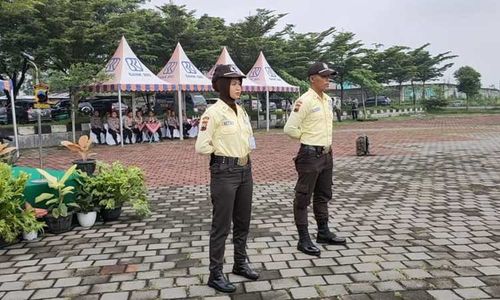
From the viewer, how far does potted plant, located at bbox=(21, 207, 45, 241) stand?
456cm

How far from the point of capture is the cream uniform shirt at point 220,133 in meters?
3.39

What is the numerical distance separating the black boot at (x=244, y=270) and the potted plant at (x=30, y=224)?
2.23 m

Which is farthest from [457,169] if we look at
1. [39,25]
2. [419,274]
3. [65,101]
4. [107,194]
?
[65,101]

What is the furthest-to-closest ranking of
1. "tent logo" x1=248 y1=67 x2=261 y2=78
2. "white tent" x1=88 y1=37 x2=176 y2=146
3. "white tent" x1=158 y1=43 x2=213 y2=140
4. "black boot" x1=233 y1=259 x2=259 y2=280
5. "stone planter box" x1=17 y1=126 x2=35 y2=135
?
"tent logo" x1=248 y1=67 x2=261 y2=78
"white tent" x1=158 y1=43 x2=213 y2=140
"stone planter box" x1=17 y1=126 x2=35 y2=135
"white tent" x1=88 y1=37 x2=176 y2=146
"black boot" x1=233 y1=259 x2=259 y2=280

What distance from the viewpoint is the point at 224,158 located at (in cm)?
341

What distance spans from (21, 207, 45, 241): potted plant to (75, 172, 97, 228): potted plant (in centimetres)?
56

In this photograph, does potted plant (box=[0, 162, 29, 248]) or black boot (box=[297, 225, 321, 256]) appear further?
potted plant (box=[0, 162, 29, 248])

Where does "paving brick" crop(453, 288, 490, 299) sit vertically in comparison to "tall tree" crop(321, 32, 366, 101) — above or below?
below

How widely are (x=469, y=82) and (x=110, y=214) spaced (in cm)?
4581

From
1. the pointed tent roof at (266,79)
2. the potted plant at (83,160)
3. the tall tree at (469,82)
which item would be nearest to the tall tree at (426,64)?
the tall tree at (469,82)

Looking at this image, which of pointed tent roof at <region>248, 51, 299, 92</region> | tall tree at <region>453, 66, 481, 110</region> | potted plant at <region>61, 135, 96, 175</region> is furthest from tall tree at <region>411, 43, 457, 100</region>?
potted plant at <region>61, 135, 96, 175</region>

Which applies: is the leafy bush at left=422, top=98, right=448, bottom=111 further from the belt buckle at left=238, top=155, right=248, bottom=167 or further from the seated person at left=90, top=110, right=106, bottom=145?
the belt buckle at left=238, top=155, right=248, bottom=167

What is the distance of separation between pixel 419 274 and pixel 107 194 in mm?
3475

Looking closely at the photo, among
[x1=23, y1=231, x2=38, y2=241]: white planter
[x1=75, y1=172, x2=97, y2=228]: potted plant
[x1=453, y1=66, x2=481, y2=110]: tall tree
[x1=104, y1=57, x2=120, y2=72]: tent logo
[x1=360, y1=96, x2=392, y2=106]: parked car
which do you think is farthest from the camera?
[x1=453, y1=66, x2=481, y2=110]: tall tree
